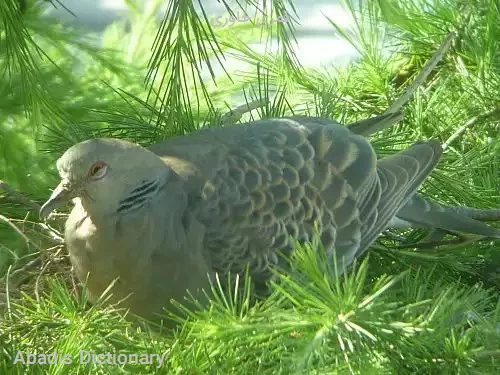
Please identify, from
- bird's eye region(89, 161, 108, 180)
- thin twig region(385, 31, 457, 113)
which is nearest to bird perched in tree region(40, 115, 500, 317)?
bird's eye region(89, 161, 108, 180)

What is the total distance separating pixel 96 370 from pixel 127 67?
1.47 metres

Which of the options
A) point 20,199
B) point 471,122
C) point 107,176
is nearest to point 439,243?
point 471,122

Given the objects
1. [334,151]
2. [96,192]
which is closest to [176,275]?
[96,192]

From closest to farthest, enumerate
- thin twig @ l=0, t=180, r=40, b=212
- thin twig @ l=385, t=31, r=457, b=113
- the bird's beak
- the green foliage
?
the green foliage
the bird's beak
thin twig @ l=0, t=180, r=40, b=212
thin twig @ l=385, t=31, r=457, b=113

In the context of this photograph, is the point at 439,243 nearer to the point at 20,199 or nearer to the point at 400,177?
the point at 400,177

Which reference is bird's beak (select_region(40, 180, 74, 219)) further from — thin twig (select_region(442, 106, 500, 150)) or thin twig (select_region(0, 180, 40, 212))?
thin twig (select_region(442, 106, 500, 150))

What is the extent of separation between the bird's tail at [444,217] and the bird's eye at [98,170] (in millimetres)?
846

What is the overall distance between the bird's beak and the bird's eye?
52 millimetres

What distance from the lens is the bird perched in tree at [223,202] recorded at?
5.60 feet

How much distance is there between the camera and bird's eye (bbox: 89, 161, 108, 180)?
5.53 ft

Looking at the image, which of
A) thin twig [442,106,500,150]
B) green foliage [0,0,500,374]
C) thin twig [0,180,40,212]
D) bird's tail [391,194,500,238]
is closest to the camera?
green foliage [0,0,500,374]

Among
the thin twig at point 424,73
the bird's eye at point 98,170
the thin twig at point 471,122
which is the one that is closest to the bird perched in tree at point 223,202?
the bird's eye at point 98,170

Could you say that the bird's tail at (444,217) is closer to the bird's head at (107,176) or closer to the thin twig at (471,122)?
the thin twig at (471,122)

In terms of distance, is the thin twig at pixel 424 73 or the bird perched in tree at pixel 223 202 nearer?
the bird perched in tree at pixel 223 202
